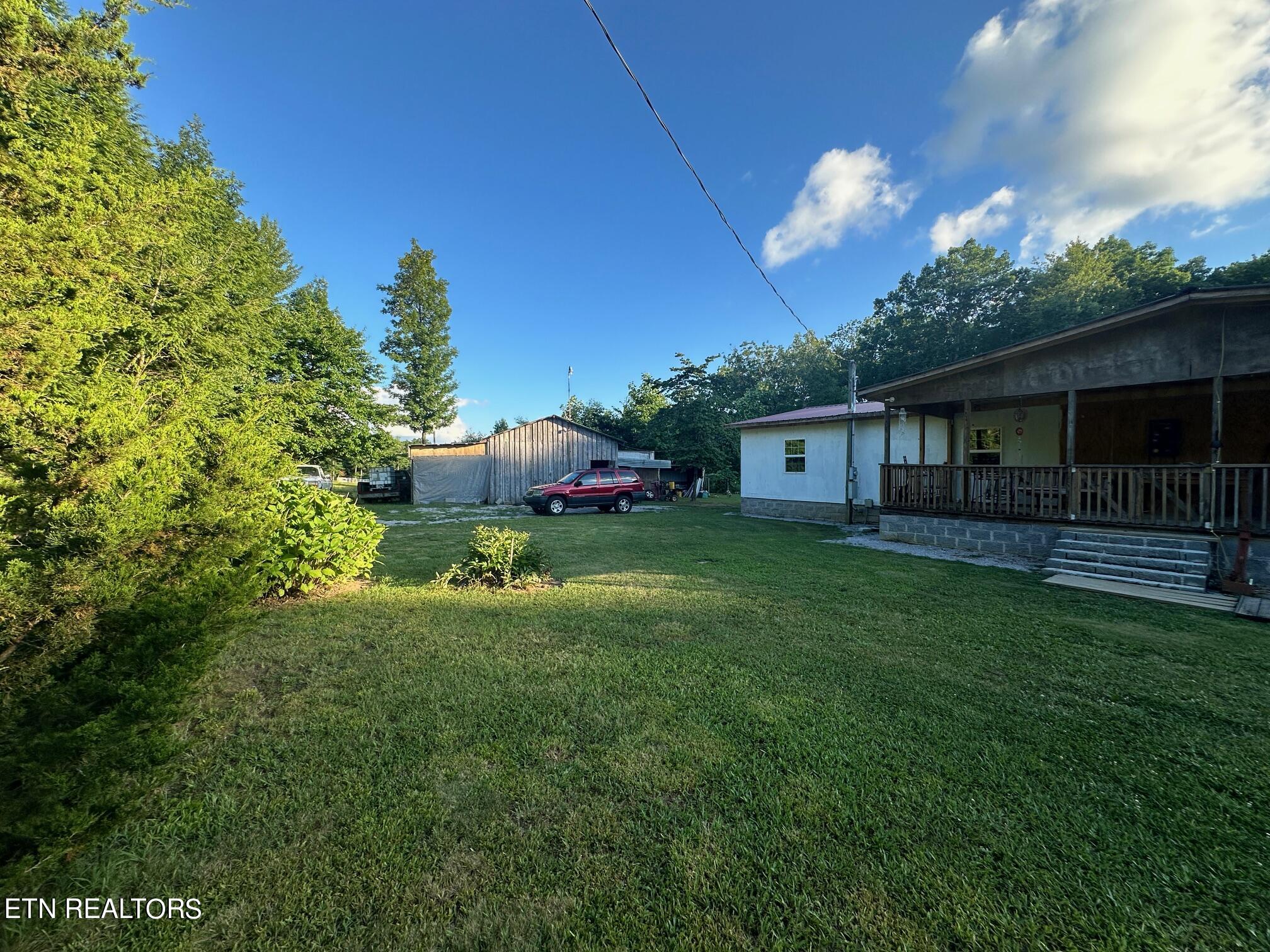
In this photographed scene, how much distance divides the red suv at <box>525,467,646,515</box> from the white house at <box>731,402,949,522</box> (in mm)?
4151

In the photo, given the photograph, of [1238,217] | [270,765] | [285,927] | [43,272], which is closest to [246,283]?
[43,272]

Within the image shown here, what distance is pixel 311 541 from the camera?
496 cm

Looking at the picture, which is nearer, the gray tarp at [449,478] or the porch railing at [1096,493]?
the porch railing at [1096,493]

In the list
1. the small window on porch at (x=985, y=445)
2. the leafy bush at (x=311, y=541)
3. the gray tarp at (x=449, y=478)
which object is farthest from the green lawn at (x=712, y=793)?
the gray tarp at (x=449, y=478)

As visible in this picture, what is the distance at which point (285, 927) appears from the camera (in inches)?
58.0

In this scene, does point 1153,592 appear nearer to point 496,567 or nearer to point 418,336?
point 496,567

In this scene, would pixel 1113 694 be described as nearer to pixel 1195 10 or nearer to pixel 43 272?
pixel 43 272

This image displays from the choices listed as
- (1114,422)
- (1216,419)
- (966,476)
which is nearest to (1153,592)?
(1216,419)

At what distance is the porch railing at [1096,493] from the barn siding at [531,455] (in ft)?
45.2

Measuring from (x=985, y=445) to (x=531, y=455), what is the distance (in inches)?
636

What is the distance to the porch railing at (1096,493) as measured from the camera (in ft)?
21.0

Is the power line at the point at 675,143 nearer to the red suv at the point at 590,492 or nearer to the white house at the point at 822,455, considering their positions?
the white house at the point at 822,455

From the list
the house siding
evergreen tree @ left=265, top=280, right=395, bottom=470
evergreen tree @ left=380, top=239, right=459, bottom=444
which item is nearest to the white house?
the house siding

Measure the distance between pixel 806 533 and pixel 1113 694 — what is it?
24.6 feet
